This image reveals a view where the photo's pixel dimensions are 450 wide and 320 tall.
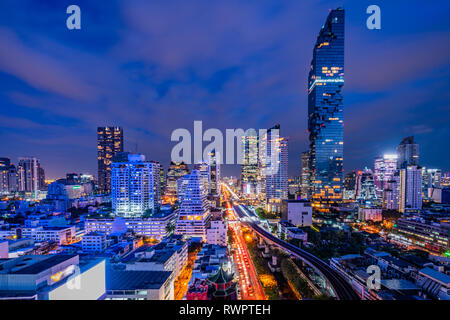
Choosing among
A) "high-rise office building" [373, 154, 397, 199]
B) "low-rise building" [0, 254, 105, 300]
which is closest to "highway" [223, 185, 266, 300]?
"low-rise building" [0, 254, 105, 300]

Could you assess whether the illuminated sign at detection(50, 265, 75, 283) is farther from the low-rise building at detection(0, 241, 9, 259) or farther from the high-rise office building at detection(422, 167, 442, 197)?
the high-rise office building at detection(422, 167, 442, 197)

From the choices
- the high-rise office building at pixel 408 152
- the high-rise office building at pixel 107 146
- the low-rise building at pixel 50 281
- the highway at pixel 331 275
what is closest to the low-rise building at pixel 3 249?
the low-rise building at pixel 50 281

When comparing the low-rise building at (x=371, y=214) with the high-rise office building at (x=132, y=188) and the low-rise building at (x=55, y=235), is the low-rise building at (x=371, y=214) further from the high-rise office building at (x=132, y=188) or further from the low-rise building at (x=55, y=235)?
the low-rise building at (x=55, y=235)

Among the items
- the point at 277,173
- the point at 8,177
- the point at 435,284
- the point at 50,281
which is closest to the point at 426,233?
the point at 435,284
